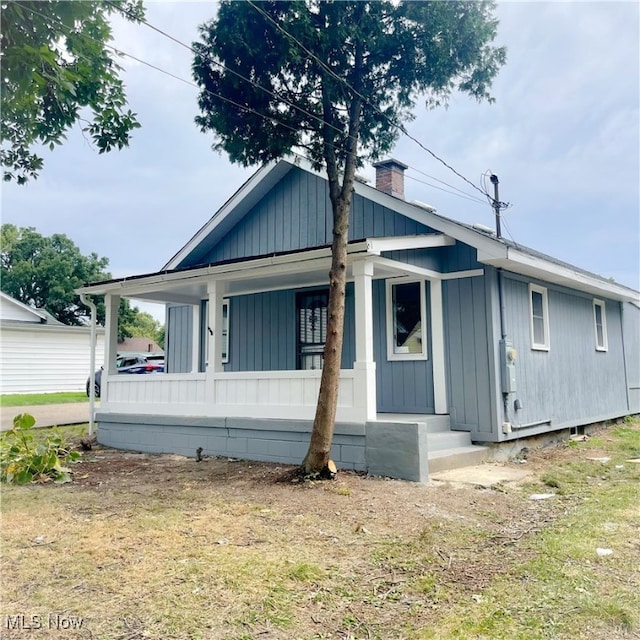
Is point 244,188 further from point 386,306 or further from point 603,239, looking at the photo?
point 603,239

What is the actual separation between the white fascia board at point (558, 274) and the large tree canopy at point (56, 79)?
532cm

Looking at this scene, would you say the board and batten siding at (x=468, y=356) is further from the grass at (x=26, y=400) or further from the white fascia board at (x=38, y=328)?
the white fascia board at (x=38, y=328)

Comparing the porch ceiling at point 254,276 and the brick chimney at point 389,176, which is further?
the brick chimney at point 389,176

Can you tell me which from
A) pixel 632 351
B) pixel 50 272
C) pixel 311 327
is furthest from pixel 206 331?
pixel 50 272

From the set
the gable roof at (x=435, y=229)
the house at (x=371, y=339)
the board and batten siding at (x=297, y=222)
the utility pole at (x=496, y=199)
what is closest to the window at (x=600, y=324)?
the gable roof at (x=435, y=229)

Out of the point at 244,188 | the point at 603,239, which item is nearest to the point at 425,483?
the point at 244,188

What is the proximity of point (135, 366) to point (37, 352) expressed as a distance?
17.4 ft

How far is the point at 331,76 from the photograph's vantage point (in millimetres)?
6969

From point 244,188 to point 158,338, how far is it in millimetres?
54206

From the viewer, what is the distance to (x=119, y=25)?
582 centimetres

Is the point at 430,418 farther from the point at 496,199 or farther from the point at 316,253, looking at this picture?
the point at 496,199

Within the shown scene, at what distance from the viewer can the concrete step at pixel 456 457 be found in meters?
6.97

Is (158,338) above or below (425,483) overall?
above

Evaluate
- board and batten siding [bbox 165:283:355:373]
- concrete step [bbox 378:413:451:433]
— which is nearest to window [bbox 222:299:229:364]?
board and batten siding [bbox 165:283:355:373]
